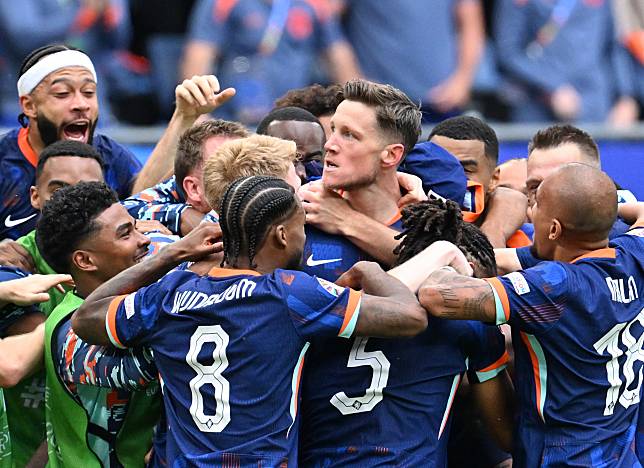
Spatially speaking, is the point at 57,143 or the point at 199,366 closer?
the point at 199,366

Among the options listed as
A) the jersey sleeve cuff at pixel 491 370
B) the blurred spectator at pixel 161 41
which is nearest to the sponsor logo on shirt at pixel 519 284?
the jersey sleeve cuff at pixel 491 370

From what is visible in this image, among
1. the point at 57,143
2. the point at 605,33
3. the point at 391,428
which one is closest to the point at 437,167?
the point at 391,428

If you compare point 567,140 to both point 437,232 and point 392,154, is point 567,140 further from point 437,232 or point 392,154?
point 437,232

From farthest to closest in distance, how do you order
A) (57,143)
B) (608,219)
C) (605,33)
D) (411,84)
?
1. (605,33)
2. (411,84)
3. (57,143)
4. (608,219)

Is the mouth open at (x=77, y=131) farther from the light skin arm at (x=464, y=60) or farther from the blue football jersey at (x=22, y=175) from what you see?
the light skin arm at (x=464, y=60)

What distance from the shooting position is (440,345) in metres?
5.07

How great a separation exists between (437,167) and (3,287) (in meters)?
2.07

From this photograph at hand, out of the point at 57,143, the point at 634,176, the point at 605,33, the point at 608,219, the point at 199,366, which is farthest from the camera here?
the point at 605,33

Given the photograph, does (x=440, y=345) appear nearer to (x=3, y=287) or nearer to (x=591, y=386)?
(x=591, y=386)

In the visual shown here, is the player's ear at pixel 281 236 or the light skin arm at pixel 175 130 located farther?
the light skin arm at pixel 175 130

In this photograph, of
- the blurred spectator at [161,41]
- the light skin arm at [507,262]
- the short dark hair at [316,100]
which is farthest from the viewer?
the blurred spectator at [161,41]

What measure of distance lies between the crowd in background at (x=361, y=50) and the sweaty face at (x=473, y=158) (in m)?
4.87

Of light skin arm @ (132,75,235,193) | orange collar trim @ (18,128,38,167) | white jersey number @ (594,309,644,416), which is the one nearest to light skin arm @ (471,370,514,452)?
white jersey number @ (594,309,644,416)

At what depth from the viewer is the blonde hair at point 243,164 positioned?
211 inches
